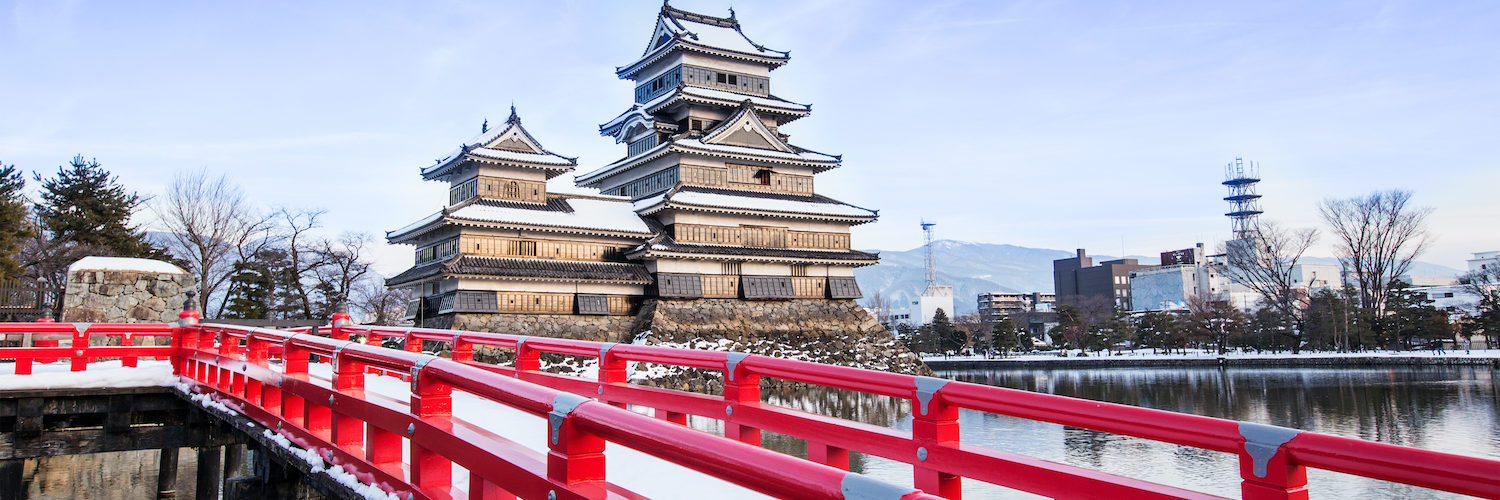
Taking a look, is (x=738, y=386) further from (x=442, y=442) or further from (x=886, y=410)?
(x=886, y=410)

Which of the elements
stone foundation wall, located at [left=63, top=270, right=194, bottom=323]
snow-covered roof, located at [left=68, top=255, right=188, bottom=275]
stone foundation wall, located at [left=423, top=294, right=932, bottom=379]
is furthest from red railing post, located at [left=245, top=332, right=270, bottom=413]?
stone foundation wall, located at [left=423, top=294, right=932, bottom=379]

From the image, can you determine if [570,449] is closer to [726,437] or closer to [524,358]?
[726,437]

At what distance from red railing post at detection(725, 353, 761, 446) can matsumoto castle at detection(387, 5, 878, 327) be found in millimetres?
Answer: 27339

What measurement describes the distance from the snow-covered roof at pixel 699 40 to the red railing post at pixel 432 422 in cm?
3789

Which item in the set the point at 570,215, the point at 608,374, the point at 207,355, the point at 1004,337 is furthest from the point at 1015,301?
the point at 608,374

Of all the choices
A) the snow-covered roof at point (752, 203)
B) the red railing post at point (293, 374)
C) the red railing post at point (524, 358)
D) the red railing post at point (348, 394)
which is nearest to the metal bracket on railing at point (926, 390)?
the red railing post at point (348, 394)

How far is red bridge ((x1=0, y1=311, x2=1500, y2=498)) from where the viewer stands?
287cm

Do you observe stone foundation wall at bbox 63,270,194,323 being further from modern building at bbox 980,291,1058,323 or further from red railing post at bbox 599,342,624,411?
modern building at bbox 980,291,1058,323

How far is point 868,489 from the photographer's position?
235 cm

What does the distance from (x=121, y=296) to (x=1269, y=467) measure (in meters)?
27.9

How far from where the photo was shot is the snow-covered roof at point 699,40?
42.4 meters

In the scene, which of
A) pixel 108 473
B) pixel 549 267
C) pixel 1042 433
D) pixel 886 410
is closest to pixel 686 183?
pixel 549 267

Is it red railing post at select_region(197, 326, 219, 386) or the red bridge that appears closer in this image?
the red bridge

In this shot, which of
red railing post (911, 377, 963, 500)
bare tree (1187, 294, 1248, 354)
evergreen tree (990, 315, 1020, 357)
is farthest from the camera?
evergreen tree (990, 315, 1020, 357)
